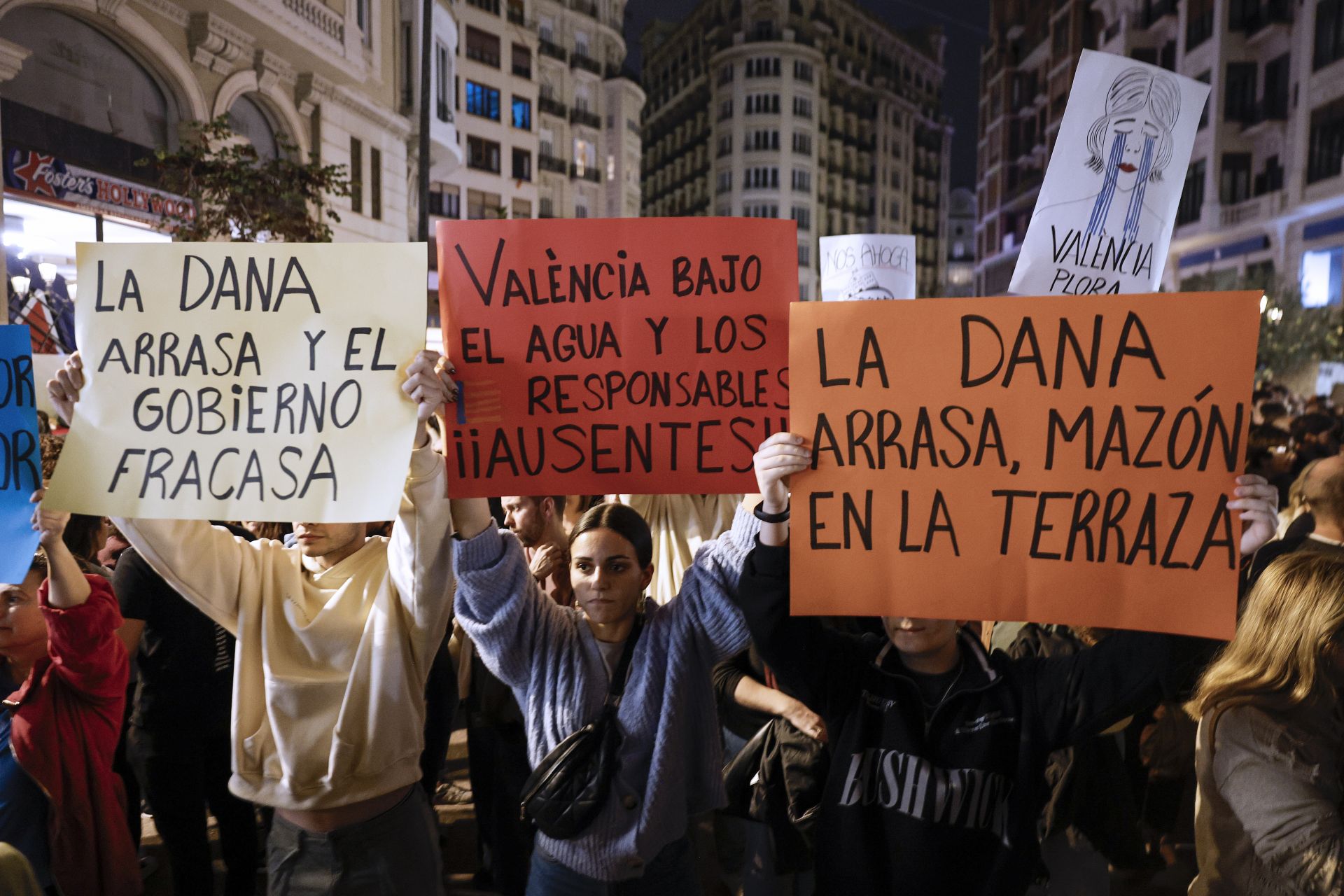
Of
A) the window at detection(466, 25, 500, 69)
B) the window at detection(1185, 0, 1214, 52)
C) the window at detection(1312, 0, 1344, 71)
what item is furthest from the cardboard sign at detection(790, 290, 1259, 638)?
the window at detection(466, 25, 500, 69)

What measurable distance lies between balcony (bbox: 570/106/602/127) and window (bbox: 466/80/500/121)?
6711mm

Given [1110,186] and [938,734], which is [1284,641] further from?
[1110,186]

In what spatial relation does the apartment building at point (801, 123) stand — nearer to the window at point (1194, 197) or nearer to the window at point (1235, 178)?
the window at point (1194, 197)

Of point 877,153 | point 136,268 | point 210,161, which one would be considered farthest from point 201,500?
point 877,153

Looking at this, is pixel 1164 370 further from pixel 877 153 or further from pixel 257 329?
pixel 877 153

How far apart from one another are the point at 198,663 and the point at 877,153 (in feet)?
264

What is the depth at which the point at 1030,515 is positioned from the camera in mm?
1987

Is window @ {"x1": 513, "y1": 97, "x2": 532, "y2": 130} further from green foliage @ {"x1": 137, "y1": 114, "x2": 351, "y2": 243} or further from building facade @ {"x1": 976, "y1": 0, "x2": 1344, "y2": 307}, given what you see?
green foliage @ {"x1": 137, "y1": 114, "x2": 351, "y2": 243}

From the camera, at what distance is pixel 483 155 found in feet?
133

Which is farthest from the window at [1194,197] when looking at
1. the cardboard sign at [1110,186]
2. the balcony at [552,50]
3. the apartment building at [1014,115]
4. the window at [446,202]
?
the cardboard sign at [1110,186]

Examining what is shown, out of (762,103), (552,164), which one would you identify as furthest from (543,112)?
(762,103)

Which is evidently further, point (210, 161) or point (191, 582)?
point (210, 161)

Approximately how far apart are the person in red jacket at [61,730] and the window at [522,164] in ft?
136

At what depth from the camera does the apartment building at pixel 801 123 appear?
222ft
